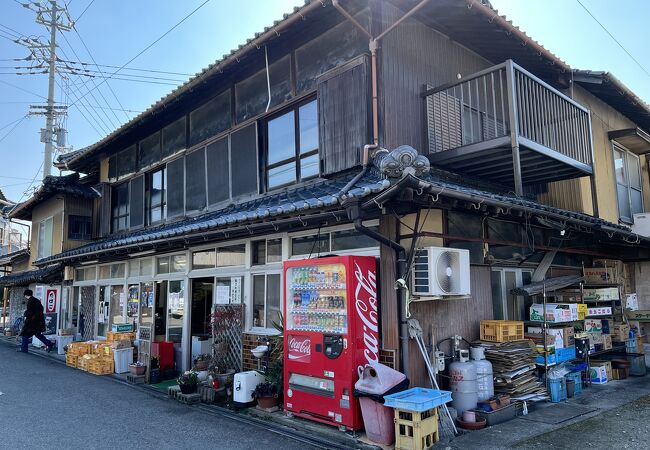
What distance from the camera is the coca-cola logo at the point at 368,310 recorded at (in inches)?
227

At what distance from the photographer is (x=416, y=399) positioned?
5027mm

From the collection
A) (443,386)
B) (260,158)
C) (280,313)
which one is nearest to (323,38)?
(260,158)

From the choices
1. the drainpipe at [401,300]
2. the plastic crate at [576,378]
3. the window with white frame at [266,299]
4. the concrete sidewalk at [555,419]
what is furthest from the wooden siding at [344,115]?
the plastic crate at [576,378]

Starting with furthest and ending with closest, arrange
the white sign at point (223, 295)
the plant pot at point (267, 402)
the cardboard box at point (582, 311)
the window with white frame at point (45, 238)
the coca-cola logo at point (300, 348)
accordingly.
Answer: the window with white frame at point (45, 238) → the white sign at point (223, 295) → the cardboard box at point (582, 311) → the plant pot at point (267, 402) → the coca-cola logo at point (300, 348)

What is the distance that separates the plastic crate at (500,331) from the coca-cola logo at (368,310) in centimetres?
197

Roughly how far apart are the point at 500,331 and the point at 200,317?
6.75 metres

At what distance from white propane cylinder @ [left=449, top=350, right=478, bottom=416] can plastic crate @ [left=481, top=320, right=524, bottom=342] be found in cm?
85

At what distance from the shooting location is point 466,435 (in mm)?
5562

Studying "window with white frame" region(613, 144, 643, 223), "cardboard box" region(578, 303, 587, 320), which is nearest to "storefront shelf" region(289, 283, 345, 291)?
"cardboard box" region(578, 303, 587, 320)

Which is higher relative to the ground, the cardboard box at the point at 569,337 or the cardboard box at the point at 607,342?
the cardboard box at the point at 569,337

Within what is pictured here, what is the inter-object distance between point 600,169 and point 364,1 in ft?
25.2

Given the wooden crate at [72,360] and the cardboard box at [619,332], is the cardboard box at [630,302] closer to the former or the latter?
the cardboard box at [619,332]

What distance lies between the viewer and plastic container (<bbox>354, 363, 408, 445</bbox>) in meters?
5.21

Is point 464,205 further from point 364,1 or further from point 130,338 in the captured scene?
point 130,338
